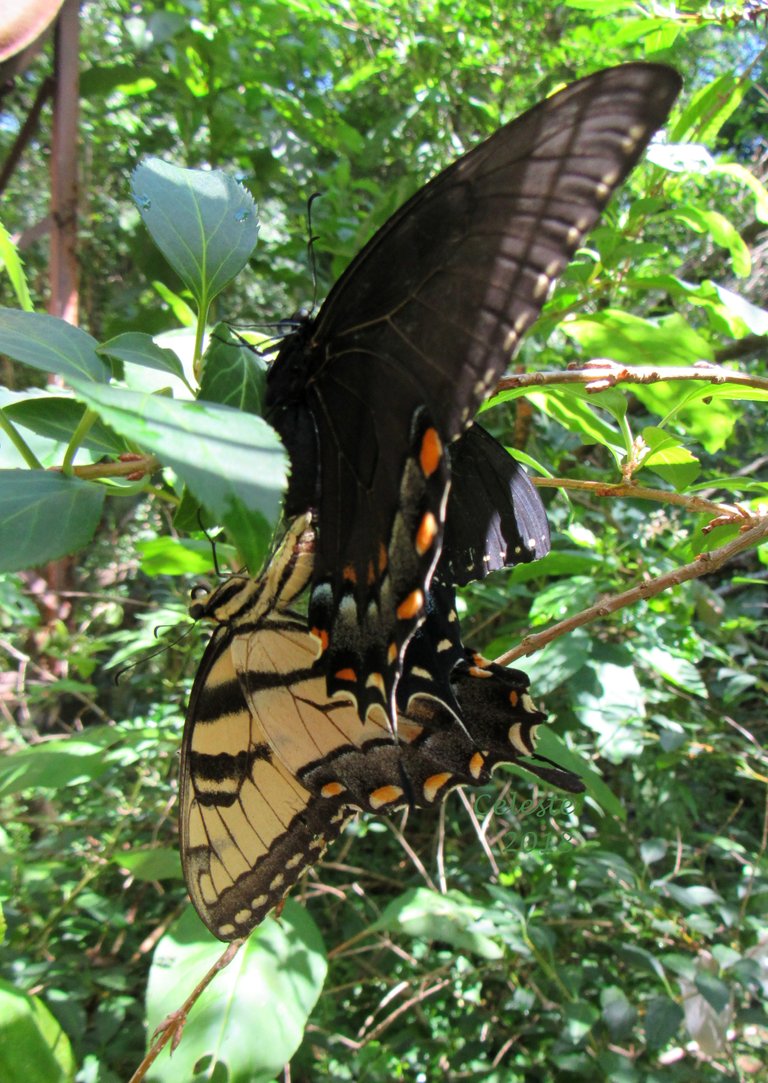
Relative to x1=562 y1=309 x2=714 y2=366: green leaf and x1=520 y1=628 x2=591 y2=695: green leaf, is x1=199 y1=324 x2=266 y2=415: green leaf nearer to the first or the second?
x1=562 y1=309 x2=714 y2=366: green leaf

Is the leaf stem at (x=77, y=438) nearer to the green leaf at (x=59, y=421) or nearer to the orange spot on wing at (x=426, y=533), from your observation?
the green leaf at (x=59, y=421)

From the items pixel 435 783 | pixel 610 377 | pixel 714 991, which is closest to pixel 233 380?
pixel 610 377

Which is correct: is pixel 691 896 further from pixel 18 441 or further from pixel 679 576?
pixel 18 441

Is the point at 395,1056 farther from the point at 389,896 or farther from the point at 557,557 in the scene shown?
the point at 557,557

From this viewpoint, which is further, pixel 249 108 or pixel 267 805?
pixel 249 108

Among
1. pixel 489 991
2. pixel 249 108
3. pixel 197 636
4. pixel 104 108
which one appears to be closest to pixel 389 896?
pixel 489 991

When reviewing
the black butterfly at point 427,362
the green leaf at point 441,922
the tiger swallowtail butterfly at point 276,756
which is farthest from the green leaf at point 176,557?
the green leaf at point 441,922

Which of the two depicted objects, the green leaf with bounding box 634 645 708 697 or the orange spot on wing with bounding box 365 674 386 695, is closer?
the orange spot on wing with bounding box 365 674 386 695

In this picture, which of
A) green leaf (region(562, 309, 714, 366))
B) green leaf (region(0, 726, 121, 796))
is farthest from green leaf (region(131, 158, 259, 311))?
green leaf (region(0, 726, 121, 796))
